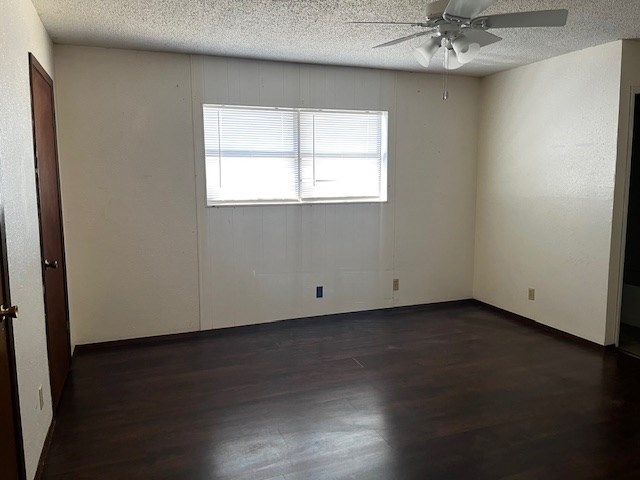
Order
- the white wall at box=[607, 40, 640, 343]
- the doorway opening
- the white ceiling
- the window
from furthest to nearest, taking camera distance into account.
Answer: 1. the doorway opening
2. the window
3. the white wall at box=[607, 40, 640, 343]
4. the white ceiling

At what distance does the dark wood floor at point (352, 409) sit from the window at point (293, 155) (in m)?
1.31

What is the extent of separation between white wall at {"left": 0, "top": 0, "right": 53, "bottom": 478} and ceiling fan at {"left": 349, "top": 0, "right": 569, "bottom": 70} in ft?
6.26

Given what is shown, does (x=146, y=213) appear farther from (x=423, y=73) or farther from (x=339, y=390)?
(x=423, y=73)

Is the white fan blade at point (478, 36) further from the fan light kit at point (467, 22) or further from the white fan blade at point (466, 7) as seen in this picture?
the white fan blade at point (466, 7)

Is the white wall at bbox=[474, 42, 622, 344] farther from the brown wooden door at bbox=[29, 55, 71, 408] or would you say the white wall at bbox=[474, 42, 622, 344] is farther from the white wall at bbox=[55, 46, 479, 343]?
the brown wooden door at bbox=[29, 55, 71, 408]

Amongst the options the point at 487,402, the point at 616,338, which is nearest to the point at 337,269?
the point at 487,402

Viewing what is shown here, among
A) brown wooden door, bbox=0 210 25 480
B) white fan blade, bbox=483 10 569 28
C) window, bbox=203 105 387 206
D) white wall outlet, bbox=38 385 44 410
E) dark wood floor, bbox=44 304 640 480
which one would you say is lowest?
dark wood floor, bbox=44 304 640 480

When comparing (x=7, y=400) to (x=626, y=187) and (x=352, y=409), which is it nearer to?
(x=352, y=409)

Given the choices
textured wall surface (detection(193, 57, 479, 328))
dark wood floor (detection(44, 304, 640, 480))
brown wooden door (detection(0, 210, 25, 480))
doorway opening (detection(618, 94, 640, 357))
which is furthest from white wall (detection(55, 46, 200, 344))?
doorway opening (detection(618, 94, 640, 357))

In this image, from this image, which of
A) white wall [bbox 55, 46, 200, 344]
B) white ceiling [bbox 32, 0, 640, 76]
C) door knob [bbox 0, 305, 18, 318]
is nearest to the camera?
door knob [bbox 0, 305, 18, 318]

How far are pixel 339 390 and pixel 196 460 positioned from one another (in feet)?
3.51

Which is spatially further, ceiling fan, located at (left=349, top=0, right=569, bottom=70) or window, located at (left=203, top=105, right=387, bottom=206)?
window, located at (left=203, top=105, right=387, bottom=206)

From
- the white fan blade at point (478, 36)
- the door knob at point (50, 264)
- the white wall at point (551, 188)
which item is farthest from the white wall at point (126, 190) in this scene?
the white wall at point (551, 188)

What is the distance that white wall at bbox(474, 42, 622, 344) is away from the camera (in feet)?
12.2
